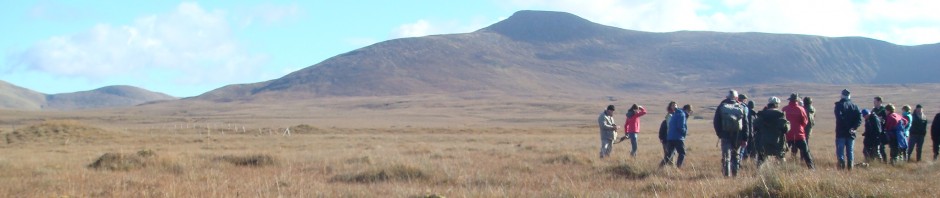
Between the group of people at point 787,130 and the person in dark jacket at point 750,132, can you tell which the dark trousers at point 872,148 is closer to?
the group of people at point 787,130

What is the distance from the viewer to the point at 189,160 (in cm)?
1365

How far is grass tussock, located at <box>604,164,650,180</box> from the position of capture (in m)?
10.9

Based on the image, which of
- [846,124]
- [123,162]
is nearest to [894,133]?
[846,124]

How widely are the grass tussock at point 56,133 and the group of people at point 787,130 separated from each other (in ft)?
75.8

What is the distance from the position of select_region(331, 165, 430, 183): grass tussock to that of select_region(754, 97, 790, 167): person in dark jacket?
4.51 meters

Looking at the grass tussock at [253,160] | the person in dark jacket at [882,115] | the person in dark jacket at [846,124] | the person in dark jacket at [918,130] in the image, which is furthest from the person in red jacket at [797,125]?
the grass tussock at [253,160]

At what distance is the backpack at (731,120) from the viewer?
1108 centimetres

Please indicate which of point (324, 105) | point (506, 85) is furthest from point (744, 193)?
point (506, 85)

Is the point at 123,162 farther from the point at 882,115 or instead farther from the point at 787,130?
the point at 882,115

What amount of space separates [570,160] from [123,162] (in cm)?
698

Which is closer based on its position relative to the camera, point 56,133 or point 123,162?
point 123,162

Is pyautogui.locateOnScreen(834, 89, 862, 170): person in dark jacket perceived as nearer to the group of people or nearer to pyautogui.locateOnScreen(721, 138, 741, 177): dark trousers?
the group of people

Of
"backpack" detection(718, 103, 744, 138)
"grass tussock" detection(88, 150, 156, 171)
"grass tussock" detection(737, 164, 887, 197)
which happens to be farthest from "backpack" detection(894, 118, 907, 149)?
"grass tussock" detection(88, 150, 156, 171)

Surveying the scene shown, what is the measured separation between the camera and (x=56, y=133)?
1214 inches
